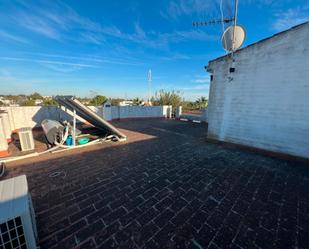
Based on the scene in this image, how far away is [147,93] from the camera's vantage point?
Result: 20.5 metres

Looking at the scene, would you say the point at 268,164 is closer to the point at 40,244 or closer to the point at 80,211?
the point at 80,211

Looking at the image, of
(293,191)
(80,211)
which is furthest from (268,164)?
(80,211)

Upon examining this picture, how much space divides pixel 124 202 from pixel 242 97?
16.7 feet

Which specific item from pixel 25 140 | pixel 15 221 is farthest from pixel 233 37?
pixel 25 140

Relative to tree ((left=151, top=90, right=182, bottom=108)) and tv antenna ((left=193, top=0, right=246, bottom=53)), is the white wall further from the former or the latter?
tree ((left=151, top=90, right=182, bottom=108))

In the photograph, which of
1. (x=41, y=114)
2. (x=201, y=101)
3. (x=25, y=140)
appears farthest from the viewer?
(x=201, y=101)

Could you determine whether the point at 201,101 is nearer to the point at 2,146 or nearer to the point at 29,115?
the point at 29,115

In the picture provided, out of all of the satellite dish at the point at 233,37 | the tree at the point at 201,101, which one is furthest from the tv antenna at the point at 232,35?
the tree at the point at 201,101

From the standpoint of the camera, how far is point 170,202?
2492mm

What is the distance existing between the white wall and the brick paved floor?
0.86 metres

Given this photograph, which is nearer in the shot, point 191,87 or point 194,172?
point 194,172

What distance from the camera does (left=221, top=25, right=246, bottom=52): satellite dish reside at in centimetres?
500

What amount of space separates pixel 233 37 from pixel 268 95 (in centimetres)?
231

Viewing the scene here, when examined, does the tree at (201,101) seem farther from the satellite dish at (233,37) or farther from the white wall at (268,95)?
the satellite dish at (233,37)
